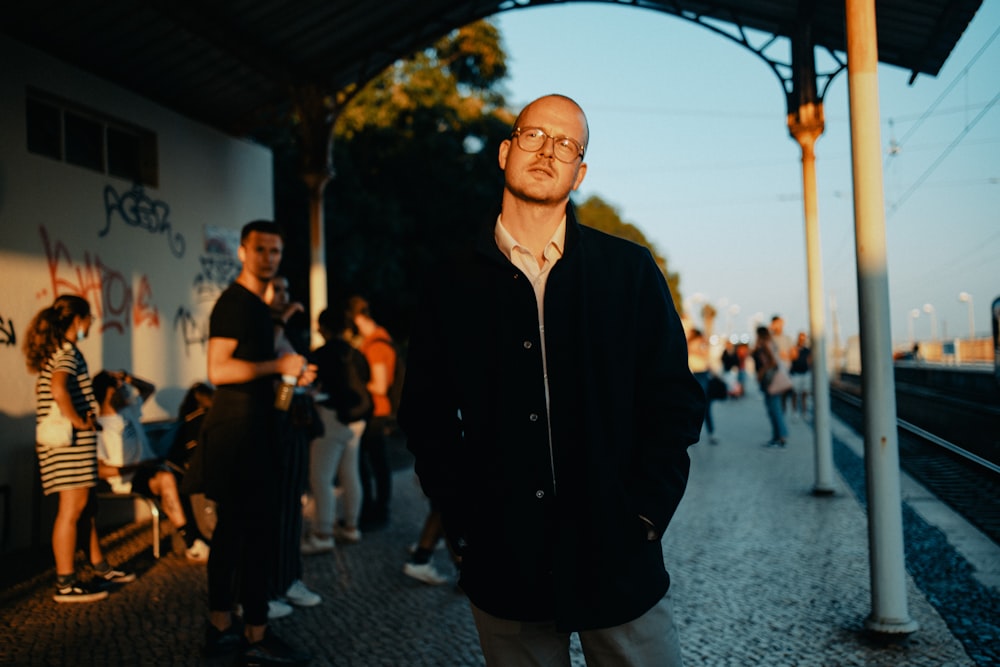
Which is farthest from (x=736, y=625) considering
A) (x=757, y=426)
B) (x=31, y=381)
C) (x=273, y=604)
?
(x=757, y=426)

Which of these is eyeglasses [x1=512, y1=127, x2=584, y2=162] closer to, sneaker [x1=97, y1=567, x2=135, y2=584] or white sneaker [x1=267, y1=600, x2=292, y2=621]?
white sneaker [x1=267, y1=600, x2=292, y2=621]

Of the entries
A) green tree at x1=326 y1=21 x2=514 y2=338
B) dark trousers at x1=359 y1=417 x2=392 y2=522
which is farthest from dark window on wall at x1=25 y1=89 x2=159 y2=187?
green tree at x1=326 y1=21 x2=514 y2=338

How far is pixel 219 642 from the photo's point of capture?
4.40 meters

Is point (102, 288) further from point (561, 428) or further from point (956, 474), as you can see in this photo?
point (956, 474)

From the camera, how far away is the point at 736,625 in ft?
15.8

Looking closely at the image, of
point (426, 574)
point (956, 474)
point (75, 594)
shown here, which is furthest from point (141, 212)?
point (956, 474)

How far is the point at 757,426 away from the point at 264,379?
1466cm

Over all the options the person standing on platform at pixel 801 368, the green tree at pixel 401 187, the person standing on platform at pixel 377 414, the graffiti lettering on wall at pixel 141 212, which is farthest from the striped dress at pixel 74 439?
the person standing on platform at pixel 801 368

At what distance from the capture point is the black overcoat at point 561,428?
6.82 ft

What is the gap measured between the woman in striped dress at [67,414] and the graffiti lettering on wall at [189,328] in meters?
3.67

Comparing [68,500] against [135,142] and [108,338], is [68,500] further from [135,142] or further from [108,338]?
[135,142]

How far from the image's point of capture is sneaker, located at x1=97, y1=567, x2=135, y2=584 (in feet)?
19.8

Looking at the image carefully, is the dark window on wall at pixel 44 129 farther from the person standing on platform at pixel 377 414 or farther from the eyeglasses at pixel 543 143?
the eyeglasses at pixel 543 143

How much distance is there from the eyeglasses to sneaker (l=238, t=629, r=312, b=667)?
2.93 m
